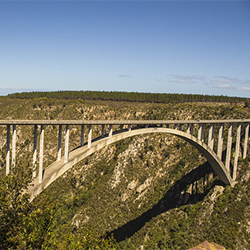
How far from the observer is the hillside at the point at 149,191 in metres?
38.4

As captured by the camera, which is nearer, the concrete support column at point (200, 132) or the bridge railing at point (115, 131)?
the bridge railing at point (115, 131)

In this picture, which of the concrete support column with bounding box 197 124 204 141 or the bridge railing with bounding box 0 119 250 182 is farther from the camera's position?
the concrete support column with bounding box 197 124 204 141

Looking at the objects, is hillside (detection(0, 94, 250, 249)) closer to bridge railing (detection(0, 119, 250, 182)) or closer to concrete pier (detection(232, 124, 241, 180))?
concrete pier (detection(232, 124, 241, 180))

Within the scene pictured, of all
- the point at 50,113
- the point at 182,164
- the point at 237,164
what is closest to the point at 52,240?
the point at 237,164

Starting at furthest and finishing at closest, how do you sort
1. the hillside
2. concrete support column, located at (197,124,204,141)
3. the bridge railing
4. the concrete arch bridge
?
the hillside < concrete support column, located at (197,124,204,141) < the concrete arch bridge < the bridge railing

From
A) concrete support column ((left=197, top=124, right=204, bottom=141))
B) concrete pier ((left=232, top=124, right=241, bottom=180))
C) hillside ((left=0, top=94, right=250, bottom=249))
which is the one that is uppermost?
concrete support column ((left=197, top=124, right=204, bottom=141))

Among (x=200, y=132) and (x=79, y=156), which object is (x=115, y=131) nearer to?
(x=79, y=156)

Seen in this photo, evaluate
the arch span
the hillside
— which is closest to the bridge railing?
the arch span

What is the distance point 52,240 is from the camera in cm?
1446

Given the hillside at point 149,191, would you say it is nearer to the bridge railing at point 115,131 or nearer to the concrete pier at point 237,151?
the concrete pier at point 237,151

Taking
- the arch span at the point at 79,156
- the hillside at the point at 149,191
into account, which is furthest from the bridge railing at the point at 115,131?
the hillside at the point at 149,191

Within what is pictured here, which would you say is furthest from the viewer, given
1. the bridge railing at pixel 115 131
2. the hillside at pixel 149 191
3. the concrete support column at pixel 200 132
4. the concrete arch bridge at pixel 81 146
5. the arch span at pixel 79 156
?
the hillside at pixel 149 191

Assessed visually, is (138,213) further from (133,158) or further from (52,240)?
(52,240)

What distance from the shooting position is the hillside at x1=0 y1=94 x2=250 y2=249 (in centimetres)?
3838
